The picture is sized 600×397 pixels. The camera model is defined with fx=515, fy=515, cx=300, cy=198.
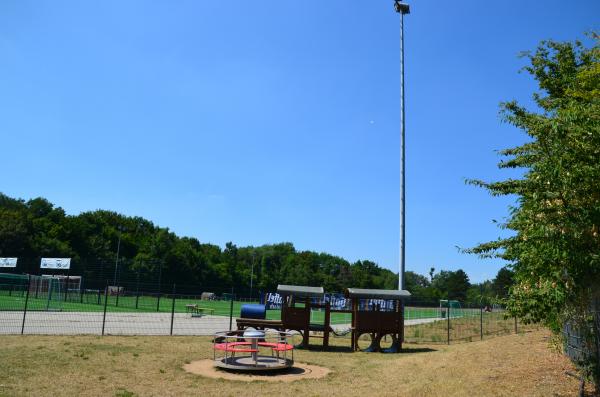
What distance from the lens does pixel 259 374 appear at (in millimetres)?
12633

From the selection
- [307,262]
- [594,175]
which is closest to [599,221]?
[594,175]

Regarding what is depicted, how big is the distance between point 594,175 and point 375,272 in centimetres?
15178

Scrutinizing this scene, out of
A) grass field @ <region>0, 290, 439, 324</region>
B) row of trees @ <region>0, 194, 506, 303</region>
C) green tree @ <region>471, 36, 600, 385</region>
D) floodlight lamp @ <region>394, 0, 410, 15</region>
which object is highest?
floodlight lamp @ <region>394, 0, 410, 15</region>

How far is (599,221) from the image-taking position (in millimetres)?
7395

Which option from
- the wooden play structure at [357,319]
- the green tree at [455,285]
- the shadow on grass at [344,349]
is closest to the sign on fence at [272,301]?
the wooden play structure at [357,319]

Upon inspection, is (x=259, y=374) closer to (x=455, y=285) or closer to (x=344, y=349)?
(x=344, y=349)

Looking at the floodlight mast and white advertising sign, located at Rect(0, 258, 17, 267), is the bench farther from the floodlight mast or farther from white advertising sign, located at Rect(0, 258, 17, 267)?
white advertising sign, located at Rect(0, 258, 17, 267)

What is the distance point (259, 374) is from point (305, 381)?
142 cm

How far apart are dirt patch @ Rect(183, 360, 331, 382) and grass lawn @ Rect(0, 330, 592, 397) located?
0.37 metres

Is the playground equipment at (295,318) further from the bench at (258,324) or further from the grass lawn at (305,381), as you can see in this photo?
the grass lawn at (305,381)

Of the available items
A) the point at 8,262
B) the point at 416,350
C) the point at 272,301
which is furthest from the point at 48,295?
the point at 416,350

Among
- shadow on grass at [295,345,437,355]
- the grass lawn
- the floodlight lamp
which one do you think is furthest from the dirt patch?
the floodlight lamp

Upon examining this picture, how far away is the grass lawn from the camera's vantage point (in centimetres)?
952

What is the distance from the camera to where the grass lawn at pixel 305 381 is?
9516 mm
